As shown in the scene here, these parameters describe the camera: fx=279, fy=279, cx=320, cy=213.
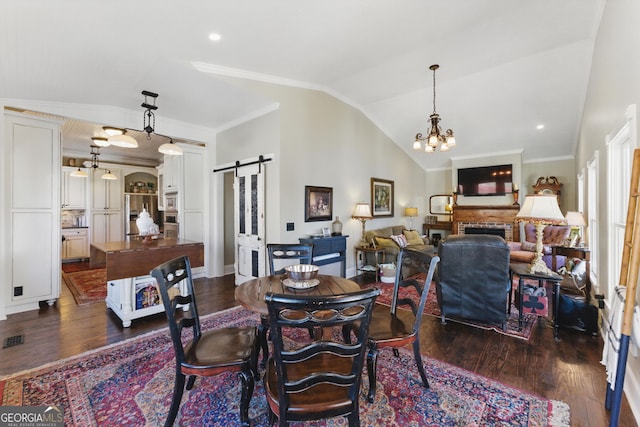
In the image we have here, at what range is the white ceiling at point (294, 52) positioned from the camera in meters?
2.41

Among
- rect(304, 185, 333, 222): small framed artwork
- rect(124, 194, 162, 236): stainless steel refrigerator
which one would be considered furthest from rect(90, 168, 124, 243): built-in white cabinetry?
rect(304, 185, 333, 222): small framed artwork

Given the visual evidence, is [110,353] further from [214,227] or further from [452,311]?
[452,311]

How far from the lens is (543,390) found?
1.99 m

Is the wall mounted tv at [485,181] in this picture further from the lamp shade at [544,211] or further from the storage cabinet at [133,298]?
the storage cabinet at [133,298]

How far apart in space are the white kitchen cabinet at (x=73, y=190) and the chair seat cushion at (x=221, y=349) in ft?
22.9

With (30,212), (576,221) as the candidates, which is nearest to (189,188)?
(30,212)

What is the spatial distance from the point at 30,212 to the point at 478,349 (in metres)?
5.40

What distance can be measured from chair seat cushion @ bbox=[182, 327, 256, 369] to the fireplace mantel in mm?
7239

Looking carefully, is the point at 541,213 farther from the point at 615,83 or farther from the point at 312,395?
the point at 312,395

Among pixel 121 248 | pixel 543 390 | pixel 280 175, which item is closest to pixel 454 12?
pixel 280 175

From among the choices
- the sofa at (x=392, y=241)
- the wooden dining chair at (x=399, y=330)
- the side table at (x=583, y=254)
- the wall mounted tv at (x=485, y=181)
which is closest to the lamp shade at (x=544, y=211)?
the side table at (x=583, y=254)

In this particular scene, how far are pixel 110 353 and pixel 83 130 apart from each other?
4.61 m

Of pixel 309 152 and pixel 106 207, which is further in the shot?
pixel 106 207

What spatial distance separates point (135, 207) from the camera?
7566 millimetres
